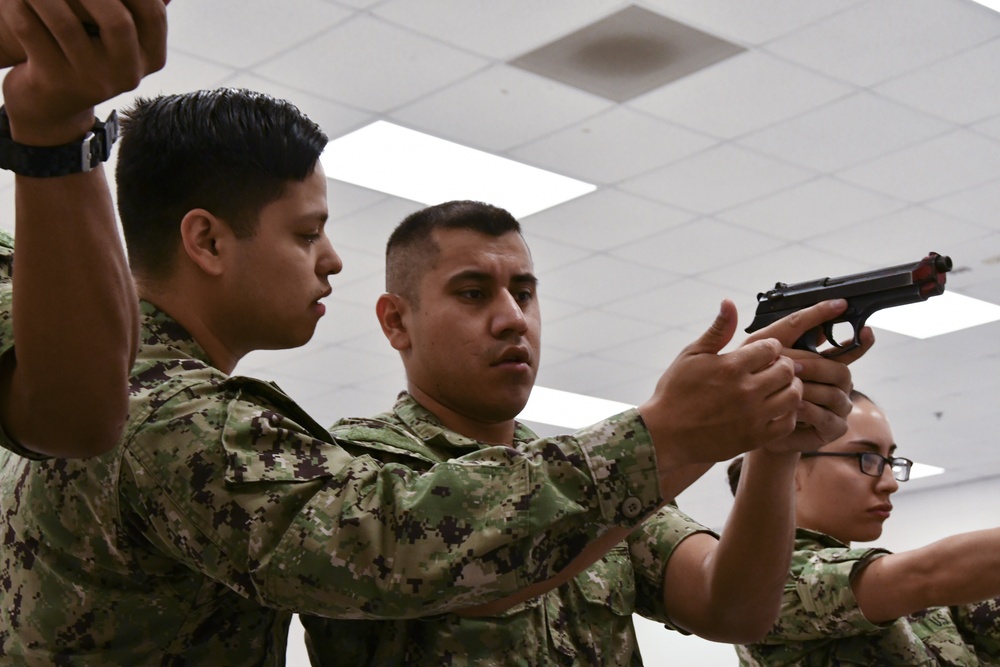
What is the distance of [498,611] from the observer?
161 centimetres

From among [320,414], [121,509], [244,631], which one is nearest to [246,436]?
[121,509]

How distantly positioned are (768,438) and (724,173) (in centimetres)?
421

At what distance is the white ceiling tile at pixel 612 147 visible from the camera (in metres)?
4.95

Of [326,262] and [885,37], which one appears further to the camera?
[885,37]

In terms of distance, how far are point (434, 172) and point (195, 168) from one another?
3.80 m

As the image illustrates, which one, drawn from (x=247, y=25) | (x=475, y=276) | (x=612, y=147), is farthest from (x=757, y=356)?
(x=612, y=147)

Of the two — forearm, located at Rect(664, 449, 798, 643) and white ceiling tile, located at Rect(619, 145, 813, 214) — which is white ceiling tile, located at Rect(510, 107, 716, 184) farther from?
forearm, located at Rect(664, 449, 798, 643)

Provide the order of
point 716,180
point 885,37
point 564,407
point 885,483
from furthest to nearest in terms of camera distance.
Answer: point 564,407, point 716,180, point 885,37, point 885,483

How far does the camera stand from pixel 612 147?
5137 mm

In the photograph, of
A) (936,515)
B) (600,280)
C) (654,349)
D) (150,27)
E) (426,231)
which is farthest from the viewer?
(936,515)

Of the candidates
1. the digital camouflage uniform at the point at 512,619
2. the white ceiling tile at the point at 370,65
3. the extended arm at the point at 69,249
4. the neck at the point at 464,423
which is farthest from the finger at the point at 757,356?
the white ceiling tile at the point at 370,65

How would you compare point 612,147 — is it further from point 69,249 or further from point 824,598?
point 69,249

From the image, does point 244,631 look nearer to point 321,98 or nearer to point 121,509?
point 121,509

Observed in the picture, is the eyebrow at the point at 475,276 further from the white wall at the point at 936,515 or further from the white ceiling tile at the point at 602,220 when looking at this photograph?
the white wall at the point at 936,515
